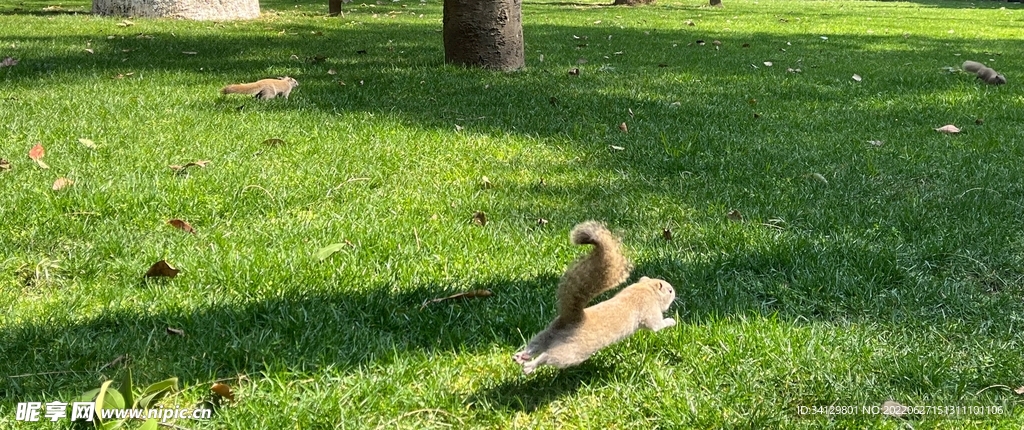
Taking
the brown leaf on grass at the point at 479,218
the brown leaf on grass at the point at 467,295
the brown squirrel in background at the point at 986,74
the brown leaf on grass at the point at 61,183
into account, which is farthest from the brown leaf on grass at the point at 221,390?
the brown squirrel in background at the point at 986,74

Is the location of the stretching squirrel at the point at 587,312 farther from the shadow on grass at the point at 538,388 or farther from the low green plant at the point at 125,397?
the low green plant at the point at 125,397

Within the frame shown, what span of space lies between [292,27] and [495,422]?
10.2m

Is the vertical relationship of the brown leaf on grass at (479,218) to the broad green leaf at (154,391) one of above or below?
above

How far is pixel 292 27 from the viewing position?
37.3 ft

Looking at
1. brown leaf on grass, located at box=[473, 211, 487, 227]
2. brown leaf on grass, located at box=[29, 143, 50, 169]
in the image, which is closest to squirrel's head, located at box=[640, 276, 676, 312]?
brown leaf on grass, located at box=[473, 211, 487, 227]

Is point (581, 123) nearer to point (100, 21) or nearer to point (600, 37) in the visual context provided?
point (600, 37)

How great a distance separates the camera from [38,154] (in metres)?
4.12

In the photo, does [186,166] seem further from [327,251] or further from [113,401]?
[113,401]

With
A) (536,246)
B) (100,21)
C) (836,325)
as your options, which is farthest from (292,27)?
(836,325)

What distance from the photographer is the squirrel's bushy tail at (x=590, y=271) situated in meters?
1.93

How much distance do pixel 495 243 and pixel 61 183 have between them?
6.49ft

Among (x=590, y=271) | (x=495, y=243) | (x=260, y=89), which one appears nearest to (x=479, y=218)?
(x=495, y=243)

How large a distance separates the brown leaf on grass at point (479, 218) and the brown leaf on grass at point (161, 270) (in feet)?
3.94

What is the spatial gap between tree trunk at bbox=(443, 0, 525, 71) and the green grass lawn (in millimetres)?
619
